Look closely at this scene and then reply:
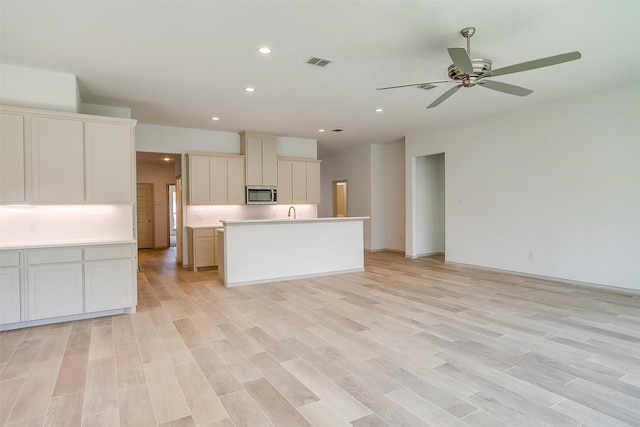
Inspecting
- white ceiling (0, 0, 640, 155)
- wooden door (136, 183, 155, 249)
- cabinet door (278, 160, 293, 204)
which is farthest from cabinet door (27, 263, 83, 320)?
wooden door (136, 183, 155, 249)

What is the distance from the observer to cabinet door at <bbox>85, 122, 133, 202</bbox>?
4164mm

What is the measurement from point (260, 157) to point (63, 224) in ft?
13.5

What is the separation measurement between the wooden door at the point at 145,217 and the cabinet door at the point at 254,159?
511cm

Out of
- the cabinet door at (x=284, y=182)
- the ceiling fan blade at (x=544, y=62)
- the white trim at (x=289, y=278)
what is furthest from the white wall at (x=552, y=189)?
the cabinet door at (x=284, y=182)

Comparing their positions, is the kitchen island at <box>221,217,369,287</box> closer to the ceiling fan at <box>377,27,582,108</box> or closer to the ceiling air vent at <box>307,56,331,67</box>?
the ceiling air vent at <box>307,56,331,67</box>

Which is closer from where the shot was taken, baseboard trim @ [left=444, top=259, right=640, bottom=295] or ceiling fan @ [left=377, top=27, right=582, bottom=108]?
ceiling fan @ [left=377, top=27, right=582, bottom=108]

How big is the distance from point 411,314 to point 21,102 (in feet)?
16.8

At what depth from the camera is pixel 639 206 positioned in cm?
471

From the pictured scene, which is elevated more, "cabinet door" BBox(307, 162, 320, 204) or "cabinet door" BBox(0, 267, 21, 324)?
"cabinet door" BBox(307, 162, 320, 204)

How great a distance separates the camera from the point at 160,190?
1109cm

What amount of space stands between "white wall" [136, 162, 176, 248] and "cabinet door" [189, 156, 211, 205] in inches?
184

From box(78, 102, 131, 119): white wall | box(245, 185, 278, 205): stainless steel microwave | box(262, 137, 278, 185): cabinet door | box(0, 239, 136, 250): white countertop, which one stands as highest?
box(78, 102, 131, 119): white wall

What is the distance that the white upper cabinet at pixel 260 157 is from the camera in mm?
7535

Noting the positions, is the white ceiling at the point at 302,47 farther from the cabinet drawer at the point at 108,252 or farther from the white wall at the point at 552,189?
the cabinet drawer at the point at 108,252
